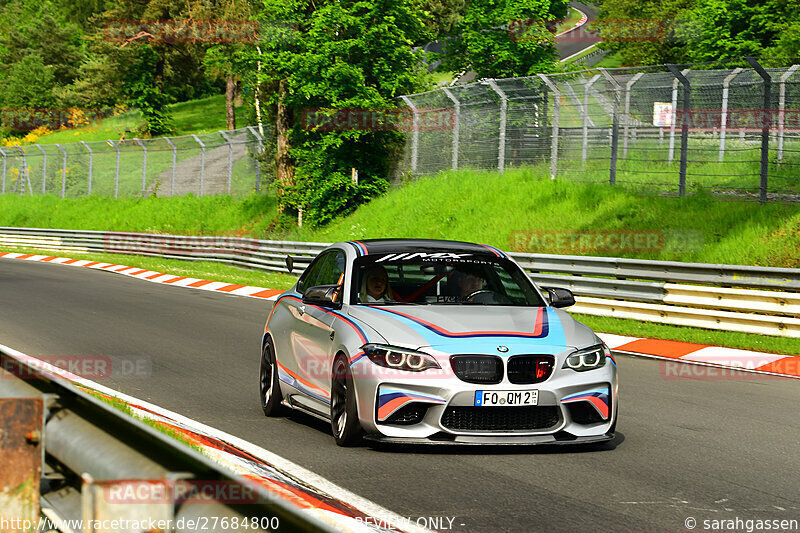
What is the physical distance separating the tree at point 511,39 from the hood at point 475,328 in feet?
108

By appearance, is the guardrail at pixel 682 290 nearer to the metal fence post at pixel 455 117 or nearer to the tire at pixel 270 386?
the tire at pixel 270 386

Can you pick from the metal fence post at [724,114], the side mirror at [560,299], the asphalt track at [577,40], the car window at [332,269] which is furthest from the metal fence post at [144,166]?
the asphalt track at [577,40]

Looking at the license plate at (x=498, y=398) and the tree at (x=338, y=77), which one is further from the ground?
the tree at (x=338, y=77)

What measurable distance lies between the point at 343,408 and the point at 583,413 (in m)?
1.66

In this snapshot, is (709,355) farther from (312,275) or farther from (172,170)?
(172,170)

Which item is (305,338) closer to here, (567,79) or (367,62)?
(567,79)

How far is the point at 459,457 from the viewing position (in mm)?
7426

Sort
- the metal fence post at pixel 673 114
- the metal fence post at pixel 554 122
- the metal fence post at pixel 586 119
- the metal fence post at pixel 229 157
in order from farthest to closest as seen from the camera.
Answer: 1. the metal fence post at pixel 229 157
2. the metal fence post at pixel 554 122
3. the metal fence post at pixel 586 119
4. the metal fence post at pixel 673 114

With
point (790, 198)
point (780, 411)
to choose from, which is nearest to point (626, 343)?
point (780, 411)

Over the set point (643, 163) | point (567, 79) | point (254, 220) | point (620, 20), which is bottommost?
point (254, 220)

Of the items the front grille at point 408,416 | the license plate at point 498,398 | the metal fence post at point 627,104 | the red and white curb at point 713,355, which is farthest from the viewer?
the metal fence post at point 627,104

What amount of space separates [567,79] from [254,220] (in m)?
18.3

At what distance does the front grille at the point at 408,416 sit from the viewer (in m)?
7.33

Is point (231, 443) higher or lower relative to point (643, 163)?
lower
